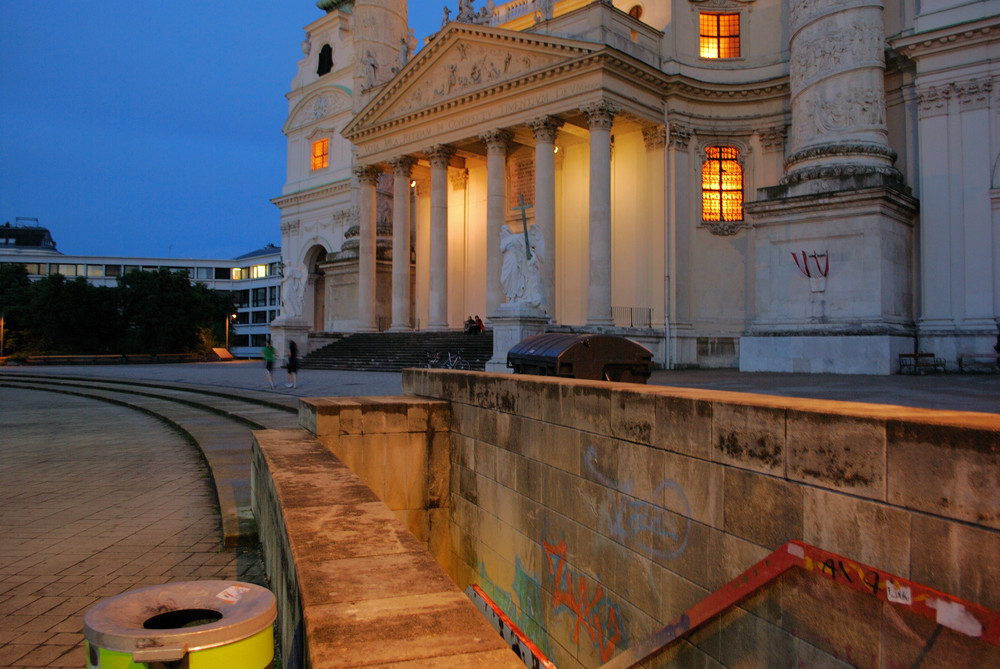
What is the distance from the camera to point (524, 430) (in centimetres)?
669

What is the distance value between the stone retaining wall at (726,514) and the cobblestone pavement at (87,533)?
2616 millimetres

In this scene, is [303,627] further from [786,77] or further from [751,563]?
[786,77]

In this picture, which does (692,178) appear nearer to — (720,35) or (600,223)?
(600,223)

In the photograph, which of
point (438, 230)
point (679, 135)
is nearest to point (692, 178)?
point (679, 135)

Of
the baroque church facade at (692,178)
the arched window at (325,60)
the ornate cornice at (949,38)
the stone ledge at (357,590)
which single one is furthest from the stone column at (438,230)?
the stone ledge at (357,590)

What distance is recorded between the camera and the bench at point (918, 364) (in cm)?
1841

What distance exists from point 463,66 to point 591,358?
2349 centimetres

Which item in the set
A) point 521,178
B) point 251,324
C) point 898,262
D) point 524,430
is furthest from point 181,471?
point 251,324

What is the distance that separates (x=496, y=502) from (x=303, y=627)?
185 inches

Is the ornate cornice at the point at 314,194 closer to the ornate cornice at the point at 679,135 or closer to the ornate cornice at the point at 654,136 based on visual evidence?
the ornate cornice at the point at 654,136

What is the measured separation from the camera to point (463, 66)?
30688 mm

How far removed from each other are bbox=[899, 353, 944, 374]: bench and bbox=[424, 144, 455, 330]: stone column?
1862cm

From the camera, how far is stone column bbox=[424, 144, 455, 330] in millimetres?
31797

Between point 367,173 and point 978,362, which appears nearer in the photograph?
point 978,362
